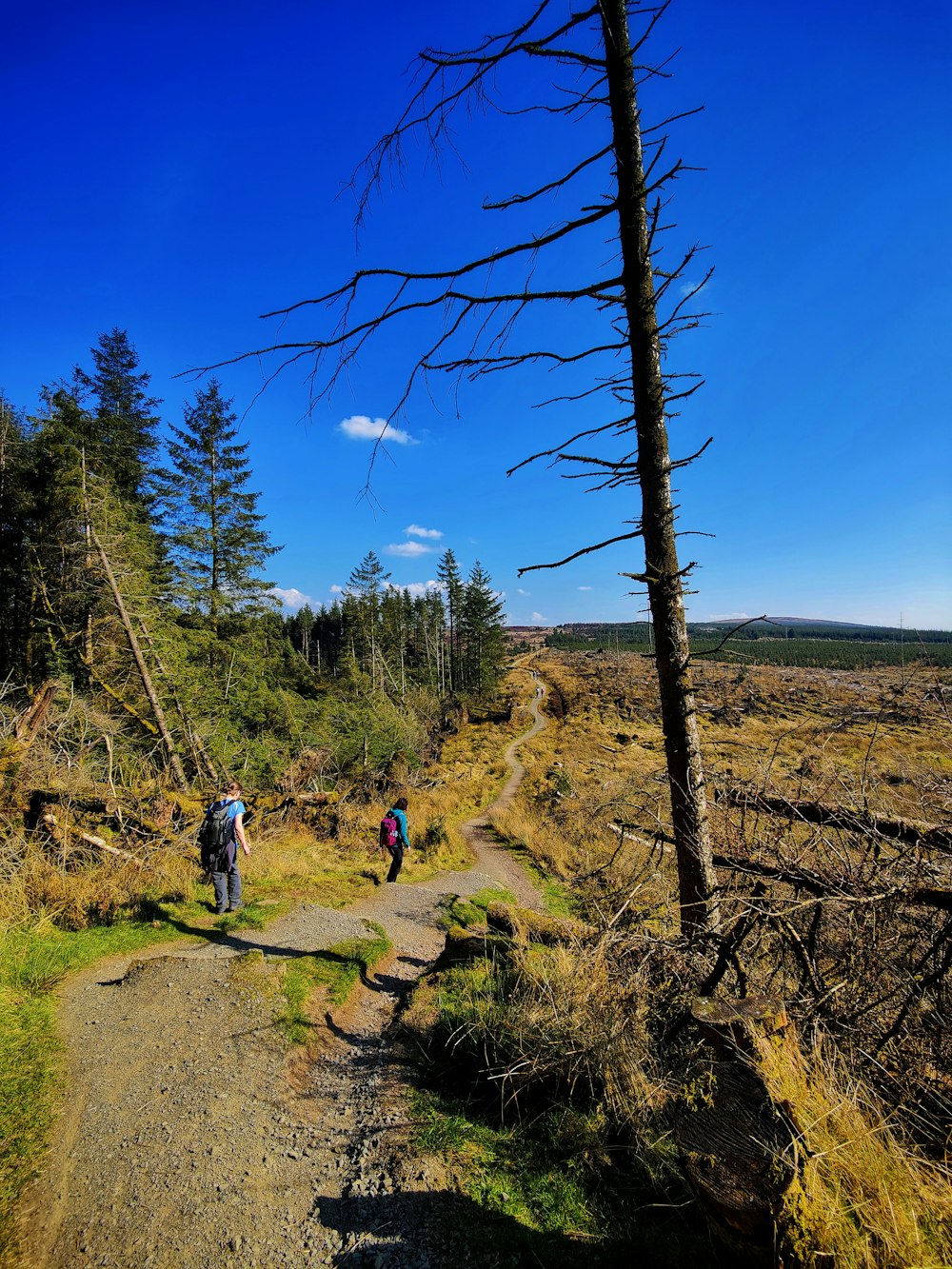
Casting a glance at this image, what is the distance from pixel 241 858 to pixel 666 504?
1097 cm

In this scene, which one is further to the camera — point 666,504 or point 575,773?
point 575,773

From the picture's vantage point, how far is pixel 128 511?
1398cm

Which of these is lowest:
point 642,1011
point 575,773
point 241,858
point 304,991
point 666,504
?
point 575,773

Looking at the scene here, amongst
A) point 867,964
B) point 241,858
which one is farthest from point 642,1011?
point 241,858

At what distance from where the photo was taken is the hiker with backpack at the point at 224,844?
263 inches

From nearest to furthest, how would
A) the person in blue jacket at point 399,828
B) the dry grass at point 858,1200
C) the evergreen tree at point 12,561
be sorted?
the dry grass at point 858,1200 → the person in blue jacket at point 399,828 → the evergreen tree at point 12,561

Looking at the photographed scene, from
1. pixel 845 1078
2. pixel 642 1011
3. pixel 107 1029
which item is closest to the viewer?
Answer: pixel 845 1078

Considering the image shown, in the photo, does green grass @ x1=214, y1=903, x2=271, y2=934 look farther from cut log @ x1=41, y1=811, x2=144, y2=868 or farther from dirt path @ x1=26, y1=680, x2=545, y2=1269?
cut log @ x1=41, y1=811, x2=144, y2=868

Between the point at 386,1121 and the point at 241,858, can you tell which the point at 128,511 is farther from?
the point at 386,1121

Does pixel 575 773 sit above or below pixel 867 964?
below

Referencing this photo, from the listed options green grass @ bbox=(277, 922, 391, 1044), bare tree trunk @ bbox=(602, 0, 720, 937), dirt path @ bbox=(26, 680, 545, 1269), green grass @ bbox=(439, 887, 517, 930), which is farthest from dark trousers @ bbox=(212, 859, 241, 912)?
bare tree trunk @ bbox=(602, 0, 720, 937)

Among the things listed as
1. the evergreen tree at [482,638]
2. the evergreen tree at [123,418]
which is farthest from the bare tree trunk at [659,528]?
the evergreen tree at [482,638]

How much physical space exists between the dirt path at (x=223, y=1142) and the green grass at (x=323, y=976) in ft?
0.68

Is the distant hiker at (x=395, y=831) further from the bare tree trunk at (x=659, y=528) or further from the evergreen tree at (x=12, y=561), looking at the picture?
the evergreen tree at (x=12, y=561)
